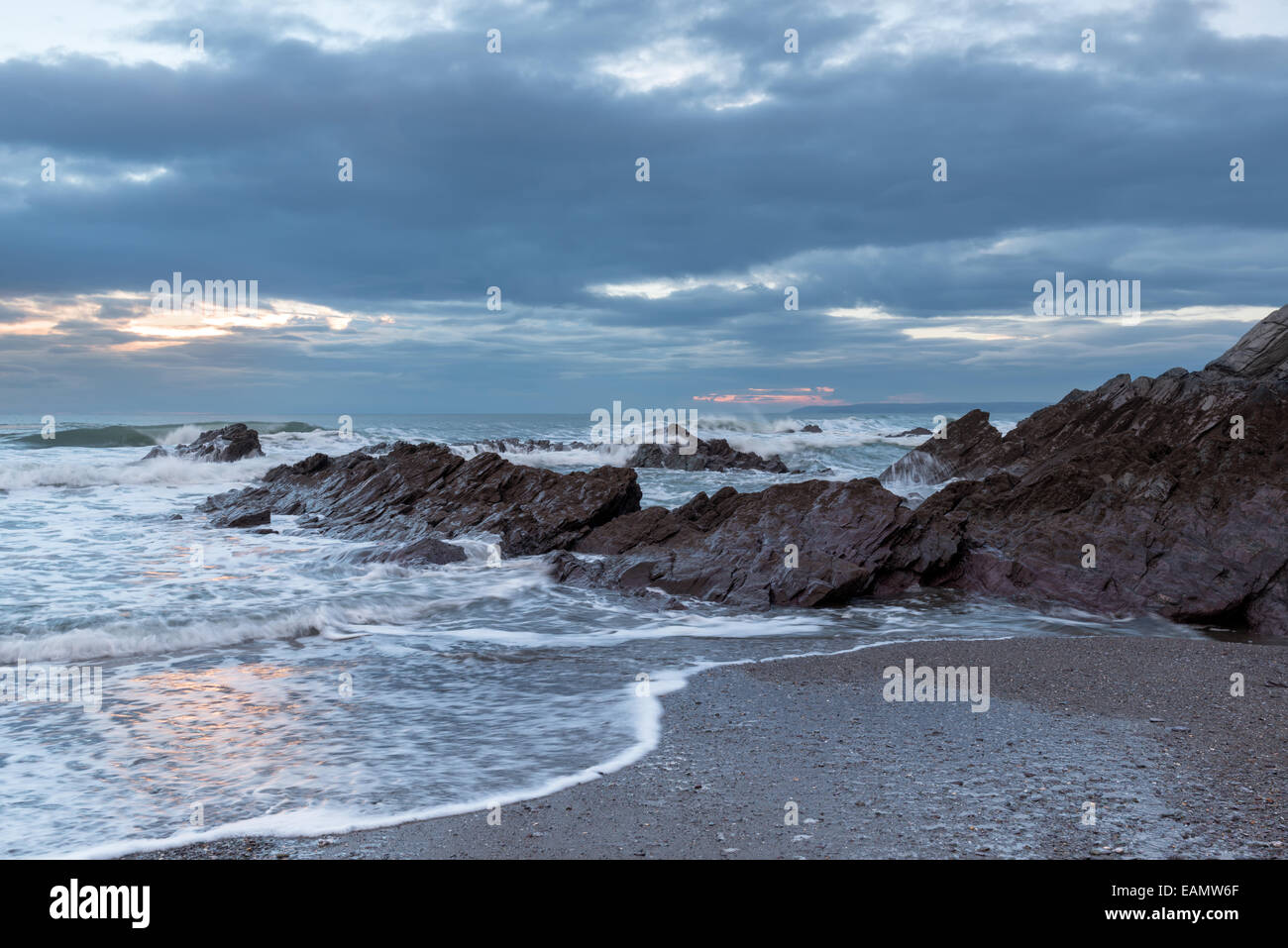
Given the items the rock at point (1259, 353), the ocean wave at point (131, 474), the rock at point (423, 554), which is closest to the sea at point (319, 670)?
the rock at point (423, 554)

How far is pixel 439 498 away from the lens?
683 inches

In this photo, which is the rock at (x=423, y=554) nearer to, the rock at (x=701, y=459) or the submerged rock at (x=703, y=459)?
the rock at (x=701, y=459)

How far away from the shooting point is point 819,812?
4.55 meters

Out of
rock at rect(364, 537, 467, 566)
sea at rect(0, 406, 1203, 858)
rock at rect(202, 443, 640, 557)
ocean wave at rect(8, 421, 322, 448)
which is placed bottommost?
sea at rect(0, 406, 1203, 858)

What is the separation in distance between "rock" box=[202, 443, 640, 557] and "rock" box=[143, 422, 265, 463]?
10.1 m

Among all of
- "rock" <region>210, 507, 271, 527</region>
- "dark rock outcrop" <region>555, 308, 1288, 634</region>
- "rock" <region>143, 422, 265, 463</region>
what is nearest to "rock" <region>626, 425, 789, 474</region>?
"rock" <region>143, 422, 265, 463</region>

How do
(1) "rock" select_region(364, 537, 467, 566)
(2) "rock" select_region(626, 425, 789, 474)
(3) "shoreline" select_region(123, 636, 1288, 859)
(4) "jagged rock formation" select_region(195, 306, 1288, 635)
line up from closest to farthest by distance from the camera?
(3) "shoreline" select_region(123, 636, 1288, 859) → (4) "jagged rock formation" select_region(195, 306, 1288, 635) → (1) "rock" select_region(364, 537, 467, 566) → (2) "rock" select_region(626, 425, 789, 474)

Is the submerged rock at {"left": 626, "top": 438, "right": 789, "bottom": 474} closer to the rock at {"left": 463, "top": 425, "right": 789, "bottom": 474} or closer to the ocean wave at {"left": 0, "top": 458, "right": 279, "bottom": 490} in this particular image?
the rock at {"left": 463, "top": 425, "right": 789, "bottom": 474}

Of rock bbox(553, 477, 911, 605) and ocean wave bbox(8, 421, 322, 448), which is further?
ocean wave bbox(8, 421, 322, 448)

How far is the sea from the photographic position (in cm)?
503

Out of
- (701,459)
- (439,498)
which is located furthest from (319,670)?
(701,459)

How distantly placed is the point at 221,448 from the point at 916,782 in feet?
102

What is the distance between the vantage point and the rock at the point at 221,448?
101 ft
